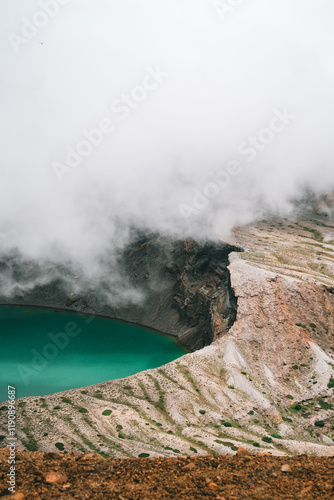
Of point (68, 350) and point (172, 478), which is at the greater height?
point (68, 350)

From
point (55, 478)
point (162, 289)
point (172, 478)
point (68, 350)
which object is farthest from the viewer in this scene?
point (162, 289)

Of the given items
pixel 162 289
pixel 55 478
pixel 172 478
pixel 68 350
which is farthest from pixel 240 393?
pixel 162 289

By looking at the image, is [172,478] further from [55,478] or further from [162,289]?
[162,289]

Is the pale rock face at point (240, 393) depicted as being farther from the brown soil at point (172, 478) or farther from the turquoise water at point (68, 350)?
the turquoise water at point (68, 350)

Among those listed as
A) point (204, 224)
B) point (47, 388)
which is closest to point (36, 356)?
point (47, 388)

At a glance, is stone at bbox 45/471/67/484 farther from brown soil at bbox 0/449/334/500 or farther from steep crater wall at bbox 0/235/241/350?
steep crater wall at bbox 0/235/241/350

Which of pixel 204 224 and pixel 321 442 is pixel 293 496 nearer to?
pixel 321 442

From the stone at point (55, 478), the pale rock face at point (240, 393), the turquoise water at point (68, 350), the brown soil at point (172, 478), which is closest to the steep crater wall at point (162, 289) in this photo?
the turquoise water at point (68, 350)

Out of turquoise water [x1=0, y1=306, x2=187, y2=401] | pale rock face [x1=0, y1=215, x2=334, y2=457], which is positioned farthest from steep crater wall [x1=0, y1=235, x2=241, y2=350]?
pale rock face [x1=0, y1=215, x2=334, y2=457]

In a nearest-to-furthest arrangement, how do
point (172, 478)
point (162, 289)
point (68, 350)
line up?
point (172, 478) → point (68, 350) → point (162, 289)
